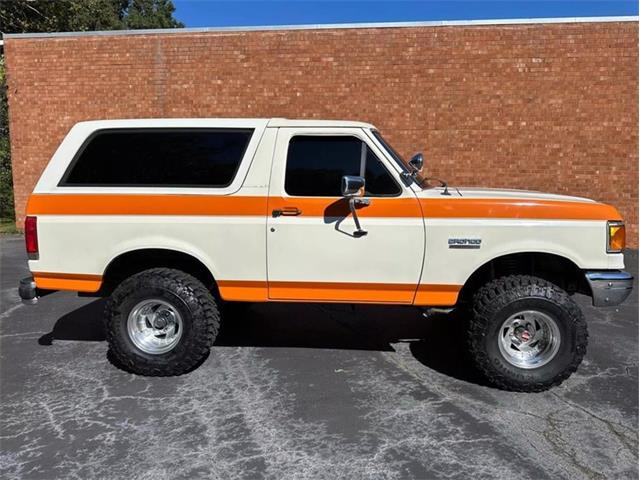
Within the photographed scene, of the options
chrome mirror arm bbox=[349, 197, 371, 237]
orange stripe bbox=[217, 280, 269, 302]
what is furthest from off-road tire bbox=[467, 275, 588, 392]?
orange stripe bbox=[217, 280, 269, 302]

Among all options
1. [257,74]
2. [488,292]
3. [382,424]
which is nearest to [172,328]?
[382,424]

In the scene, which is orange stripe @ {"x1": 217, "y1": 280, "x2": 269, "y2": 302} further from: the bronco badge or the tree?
the tree

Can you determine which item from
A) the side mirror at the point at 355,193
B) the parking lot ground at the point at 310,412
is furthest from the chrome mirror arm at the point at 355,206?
the parking lot ground at the point at 310,412

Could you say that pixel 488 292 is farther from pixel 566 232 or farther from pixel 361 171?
pixel 361 171

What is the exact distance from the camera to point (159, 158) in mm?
4371

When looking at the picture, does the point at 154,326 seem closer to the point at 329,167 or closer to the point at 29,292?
the point at 29,292

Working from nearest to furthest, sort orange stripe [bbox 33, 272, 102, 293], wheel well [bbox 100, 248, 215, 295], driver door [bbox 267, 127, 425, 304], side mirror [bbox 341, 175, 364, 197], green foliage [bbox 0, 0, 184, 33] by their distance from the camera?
side mirror [bbox 341, 175, 364, 197], driver door [bbox 267, 127, 425, 304], orange stripe [bbox 33, 272, 102, 293], wheel well [bbox 100, 248, 215, 295], green foliage [bbox 0, 0, 184, 33]

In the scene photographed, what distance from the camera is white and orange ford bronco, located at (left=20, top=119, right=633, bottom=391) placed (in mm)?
4004

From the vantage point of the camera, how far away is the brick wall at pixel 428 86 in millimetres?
9844

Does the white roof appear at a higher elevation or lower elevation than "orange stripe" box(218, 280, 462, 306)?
higher

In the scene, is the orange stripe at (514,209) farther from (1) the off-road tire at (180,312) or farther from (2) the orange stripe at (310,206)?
(1) the off-road tire at (180,312)

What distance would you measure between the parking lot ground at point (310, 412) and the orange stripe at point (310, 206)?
1.38m

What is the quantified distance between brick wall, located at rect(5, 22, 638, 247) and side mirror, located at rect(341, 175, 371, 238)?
664cm

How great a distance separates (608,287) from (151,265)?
3777mm
